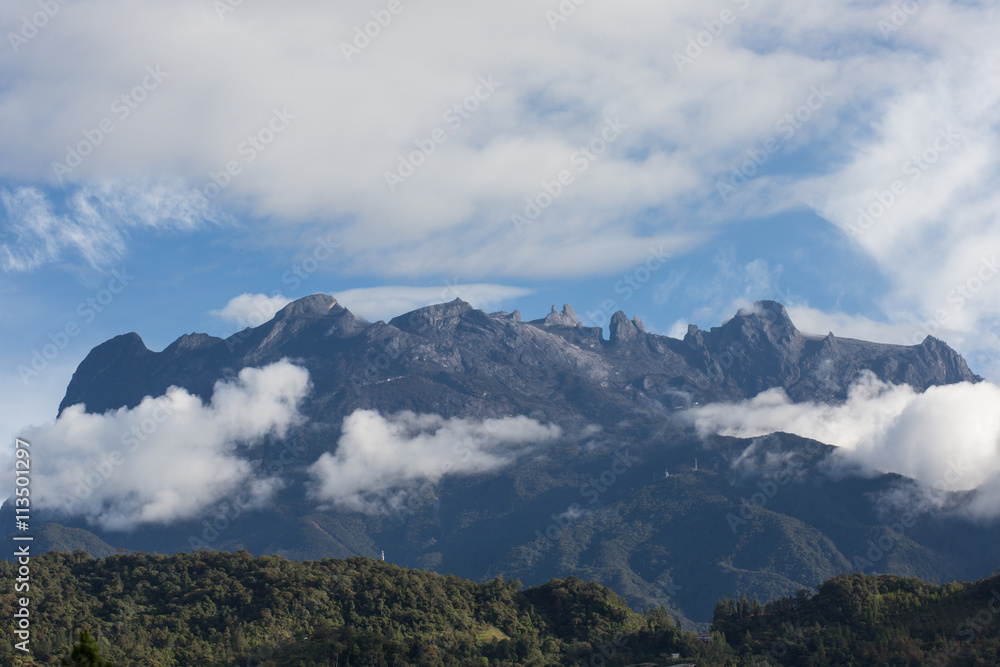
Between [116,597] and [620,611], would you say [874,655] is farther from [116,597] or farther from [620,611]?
[116,597]

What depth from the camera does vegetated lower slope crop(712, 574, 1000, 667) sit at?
117m

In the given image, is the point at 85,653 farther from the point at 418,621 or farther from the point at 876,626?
the point at 876,626

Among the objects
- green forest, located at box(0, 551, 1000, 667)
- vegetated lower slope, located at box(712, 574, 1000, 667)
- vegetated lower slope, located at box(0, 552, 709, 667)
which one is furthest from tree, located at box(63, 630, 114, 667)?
vegetated lower slope, located at box(712, 574, 1000, 667)

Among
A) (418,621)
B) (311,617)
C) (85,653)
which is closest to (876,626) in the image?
(418,621)

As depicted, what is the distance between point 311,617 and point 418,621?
1548 centimetres

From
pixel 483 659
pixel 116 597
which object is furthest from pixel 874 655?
pixel 116 597

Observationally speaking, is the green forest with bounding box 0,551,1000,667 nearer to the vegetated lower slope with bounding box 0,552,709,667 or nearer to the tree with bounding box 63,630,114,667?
the vegetated lower slope with bounding box 0,552,709,667

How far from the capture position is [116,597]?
447ft

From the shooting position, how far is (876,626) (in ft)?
416

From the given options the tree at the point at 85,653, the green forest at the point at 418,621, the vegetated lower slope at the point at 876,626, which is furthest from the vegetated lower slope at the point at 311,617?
the tree at the point at 85,653

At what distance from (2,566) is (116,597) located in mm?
22564

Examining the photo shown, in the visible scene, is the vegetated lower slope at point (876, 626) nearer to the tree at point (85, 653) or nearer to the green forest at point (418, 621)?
the green forest at point (418, 621)

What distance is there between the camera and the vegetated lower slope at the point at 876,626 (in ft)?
385

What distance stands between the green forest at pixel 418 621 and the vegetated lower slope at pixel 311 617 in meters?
0.26
